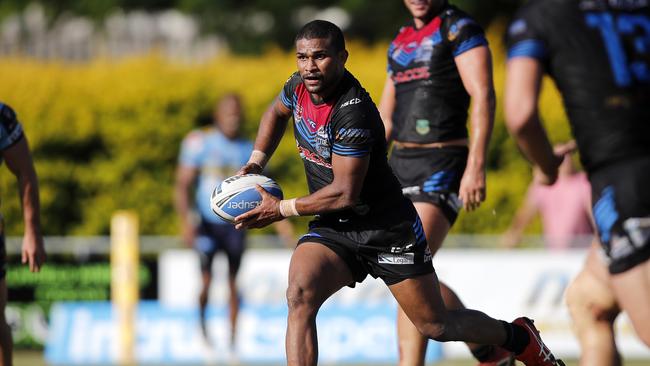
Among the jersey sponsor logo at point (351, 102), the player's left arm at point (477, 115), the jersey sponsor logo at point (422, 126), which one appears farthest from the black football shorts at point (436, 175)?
the jersey sponsor logo at point (351, 102)

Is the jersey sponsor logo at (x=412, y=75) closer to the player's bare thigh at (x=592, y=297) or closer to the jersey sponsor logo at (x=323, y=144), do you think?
the jersey sponsor logo at (x=323, y=144)

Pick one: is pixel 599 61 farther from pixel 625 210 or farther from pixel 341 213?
pixel 341 213

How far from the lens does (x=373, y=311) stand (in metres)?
13.0

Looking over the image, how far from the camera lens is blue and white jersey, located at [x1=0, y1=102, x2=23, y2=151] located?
23.2 ft

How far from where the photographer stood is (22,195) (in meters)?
7.34

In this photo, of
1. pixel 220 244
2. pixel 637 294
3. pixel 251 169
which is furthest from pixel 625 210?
pixel 220 244

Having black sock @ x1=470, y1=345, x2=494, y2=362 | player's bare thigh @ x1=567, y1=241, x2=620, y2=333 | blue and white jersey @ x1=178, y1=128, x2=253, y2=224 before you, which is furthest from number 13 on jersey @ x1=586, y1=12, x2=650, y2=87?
blue and white jersey @ x1=178, y1=128, x2=253, y2=224

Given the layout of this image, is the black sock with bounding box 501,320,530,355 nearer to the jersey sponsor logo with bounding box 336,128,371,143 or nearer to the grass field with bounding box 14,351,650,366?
the jersey sponsor logo with bounding box 336,128,371,143

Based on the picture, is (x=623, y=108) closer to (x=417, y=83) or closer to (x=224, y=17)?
(x=417, y=83)

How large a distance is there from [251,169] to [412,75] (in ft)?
4.58

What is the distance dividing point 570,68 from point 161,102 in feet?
37.4

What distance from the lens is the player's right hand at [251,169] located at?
652cm

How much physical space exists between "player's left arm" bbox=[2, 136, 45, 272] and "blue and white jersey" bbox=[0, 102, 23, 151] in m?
0.03

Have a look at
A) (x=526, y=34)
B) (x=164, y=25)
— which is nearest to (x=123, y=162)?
(x=526, y=34)
